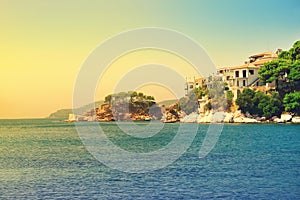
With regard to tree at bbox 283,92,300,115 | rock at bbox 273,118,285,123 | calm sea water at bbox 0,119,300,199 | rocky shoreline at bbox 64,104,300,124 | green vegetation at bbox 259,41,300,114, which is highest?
green vegetation at bbox 259,41,300,114

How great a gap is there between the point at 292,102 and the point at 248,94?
7036 mm

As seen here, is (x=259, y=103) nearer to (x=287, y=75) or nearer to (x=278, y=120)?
(x=278, y=120)

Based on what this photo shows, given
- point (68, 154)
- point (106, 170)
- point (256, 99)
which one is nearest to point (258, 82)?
point (256, 99)

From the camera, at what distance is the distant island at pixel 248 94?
6412 cm

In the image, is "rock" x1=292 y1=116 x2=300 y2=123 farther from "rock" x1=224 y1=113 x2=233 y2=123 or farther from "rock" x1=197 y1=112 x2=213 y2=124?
"rock" x1=197 y1=112 x2=213 y2=124

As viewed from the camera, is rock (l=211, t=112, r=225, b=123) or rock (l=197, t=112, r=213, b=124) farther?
rock (l=197, t=112, r=213, b=124)

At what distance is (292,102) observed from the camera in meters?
62.0

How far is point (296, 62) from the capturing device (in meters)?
63.2

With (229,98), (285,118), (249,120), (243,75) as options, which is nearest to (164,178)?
(285,118)

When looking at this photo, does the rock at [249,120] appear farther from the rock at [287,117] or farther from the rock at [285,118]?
the rock at [287,117]

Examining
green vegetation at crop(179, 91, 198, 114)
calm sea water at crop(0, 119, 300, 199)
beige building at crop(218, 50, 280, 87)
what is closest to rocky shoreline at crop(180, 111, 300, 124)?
green vegetation at crop(179, 91, 198, 114)

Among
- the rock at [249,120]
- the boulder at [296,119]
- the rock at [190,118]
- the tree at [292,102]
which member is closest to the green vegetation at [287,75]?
the tree at [292,102]

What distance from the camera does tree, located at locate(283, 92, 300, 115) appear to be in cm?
6134

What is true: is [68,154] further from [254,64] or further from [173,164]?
[254,64]
